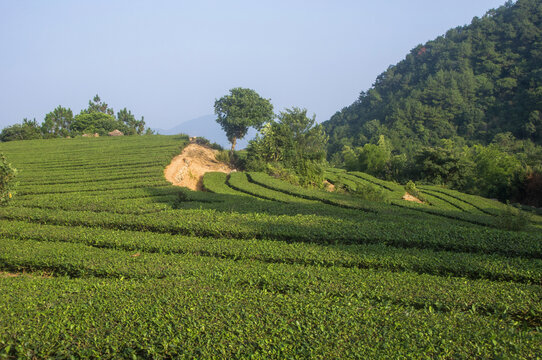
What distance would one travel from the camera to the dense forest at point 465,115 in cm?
2897

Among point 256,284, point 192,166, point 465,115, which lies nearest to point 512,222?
point 256,284

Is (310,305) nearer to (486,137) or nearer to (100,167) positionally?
(100,167)

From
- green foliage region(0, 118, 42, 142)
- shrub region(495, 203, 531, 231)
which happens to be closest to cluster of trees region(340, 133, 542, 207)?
shrub region(495, 203, 531, 231)

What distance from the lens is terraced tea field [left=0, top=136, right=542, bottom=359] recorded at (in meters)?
4.79

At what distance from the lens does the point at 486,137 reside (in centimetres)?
4744

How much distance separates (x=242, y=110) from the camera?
34781 mm

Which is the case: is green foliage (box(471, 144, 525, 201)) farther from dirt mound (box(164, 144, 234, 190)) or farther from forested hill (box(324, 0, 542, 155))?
dirt mound (box(164, 144, 234, 190))

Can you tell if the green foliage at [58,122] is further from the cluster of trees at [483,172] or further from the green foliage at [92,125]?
the cluster of trees at [483,172]

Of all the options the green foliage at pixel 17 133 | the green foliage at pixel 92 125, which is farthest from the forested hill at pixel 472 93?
the green foliage at pixel 17 133

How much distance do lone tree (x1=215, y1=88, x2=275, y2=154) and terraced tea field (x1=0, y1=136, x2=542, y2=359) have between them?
21.1 m

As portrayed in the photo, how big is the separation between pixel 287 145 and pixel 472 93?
41.0 metres

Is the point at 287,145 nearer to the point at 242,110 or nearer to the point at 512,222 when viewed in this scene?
the point at 242,110

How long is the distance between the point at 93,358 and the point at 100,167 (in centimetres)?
2147

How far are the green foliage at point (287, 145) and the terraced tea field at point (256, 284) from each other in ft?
41.7
